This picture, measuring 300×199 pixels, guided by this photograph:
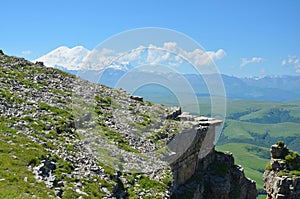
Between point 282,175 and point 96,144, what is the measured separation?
44855 millimetres

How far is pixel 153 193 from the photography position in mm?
31375

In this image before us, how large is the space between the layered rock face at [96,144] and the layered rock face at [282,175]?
6435mm

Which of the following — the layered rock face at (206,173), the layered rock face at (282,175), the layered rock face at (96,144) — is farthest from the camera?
the layered rock face at (282,175)

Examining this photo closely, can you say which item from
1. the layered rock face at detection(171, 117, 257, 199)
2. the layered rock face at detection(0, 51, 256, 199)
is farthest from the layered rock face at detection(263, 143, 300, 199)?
the layered rock face at detection(0, 51, 256, 199)

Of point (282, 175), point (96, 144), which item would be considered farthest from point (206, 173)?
point (96, 144)

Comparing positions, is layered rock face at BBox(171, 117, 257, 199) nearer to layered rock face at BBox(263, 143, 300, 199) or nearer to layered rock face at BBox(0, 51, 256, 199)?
layered rock face at BBox(0, 51, 256, 199)

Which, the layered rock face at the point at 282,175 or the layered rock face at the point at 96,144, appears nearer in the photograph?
the layered rock face at the point at 96,144

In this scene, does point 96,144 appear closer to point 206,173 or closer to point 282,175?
point 206,173

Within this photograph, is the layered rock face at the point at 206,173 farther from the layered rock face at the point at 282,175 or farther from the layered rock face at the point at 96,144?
the layered rock face at the point at 282,175

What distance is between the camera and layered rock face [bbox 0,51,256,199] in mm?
25391

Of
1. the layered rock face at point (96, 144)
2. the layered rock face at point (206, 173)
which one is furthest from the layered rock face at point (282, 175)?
the layered rock face at point (96, 144)

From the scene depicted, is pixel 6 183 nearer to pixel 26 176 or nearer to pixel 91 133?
pixel 26 176

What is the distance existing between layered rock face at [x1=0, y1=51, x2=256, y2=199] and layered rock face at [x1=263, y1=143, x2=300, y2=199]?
643 centimetres

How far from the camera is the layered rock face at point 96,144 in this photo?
83.3ft
